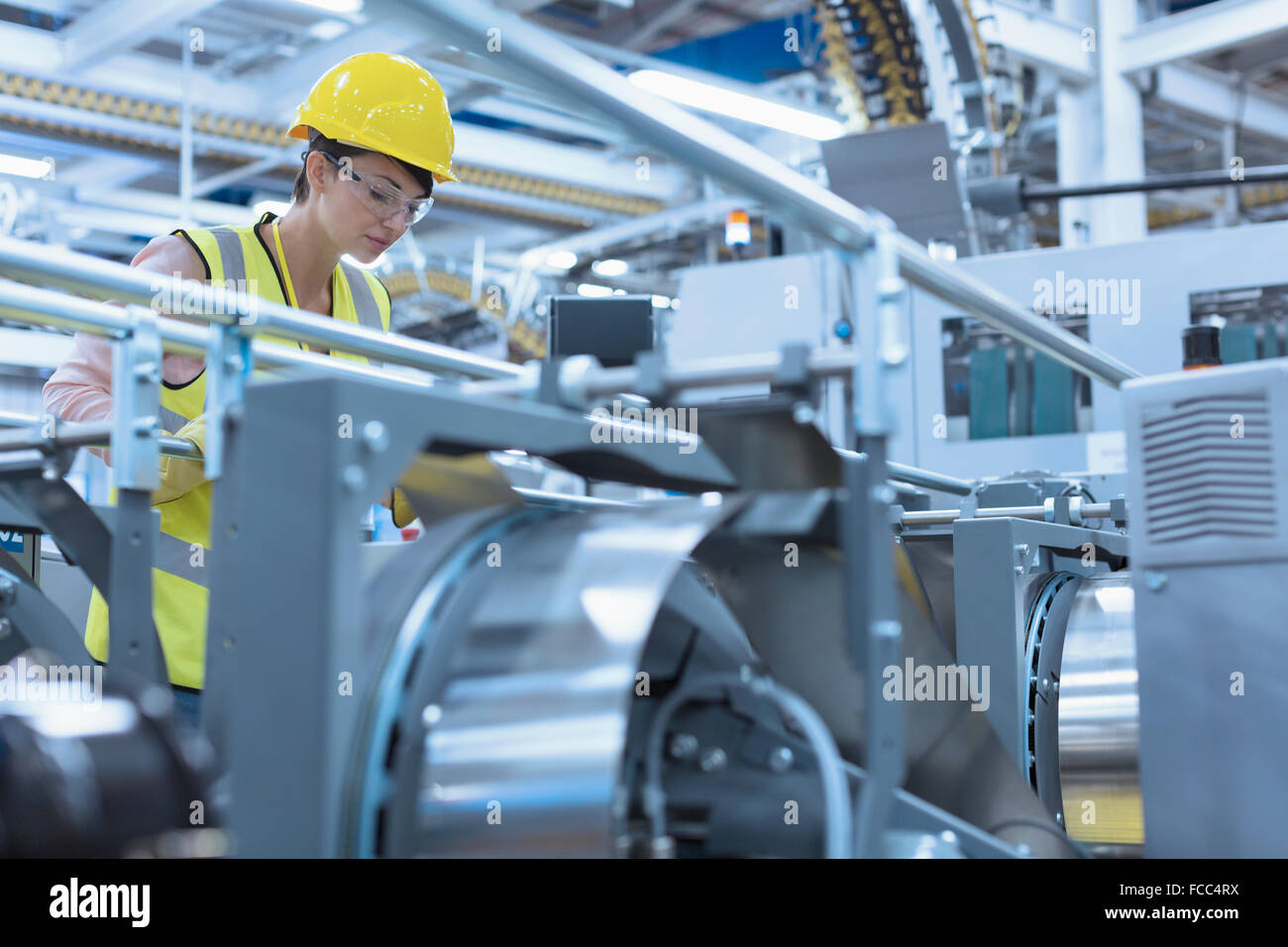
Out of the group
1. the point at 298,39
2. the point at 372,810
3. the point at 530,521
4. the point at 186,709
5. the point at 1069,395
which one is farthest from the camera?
the point at 298,39

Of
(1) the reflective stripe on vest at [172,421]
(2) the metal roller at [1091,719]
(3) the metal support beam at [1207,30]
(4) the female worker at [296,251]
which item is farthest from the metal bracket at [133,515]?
(3) the metal support beam at [1207,30]

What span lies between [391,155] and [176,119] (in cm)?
406

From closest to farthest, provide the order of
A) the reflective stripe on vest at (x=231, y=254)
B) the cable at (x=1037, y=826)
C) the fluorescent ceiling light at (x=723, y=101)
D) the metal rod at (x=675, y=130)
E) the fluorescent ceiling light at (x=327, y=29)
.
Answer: the metal rod at (x=675, y=130)
the cable at (x=1037, y=826)
the reflective stripe on vest at (x=231, y=254)
the fluorescent ceiling light at (x=723, y=101)
the fluorescent ceiling light at (x=327, y=29)

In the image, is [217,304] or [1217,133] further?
[1217,133]

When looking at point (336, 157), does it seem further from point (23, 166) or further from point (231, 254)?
point (23, 166)

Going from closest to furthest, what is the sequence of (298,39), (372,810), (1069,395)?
(372,810) < (1069,395) < (298,39)

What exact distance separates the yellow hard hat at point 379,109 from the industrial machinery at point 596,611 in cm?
43

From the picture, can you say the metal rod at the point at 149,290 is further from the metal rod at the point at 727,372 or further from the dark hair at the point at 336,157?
the dark hair at the point at 336,157

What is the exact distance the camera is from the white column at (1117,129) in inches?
175

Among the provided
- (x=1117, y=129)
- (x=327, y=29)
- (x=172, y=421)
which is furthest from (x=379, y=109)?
(x=327, y=29)

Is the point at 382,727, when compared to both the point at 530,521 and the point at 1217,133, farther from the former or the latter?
the point at 1217,133

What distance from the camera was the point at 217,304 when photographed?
94 cm

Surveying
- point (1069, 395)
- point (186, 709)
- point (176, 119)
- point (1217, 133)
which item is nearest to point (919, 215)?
point (1069, 395)
